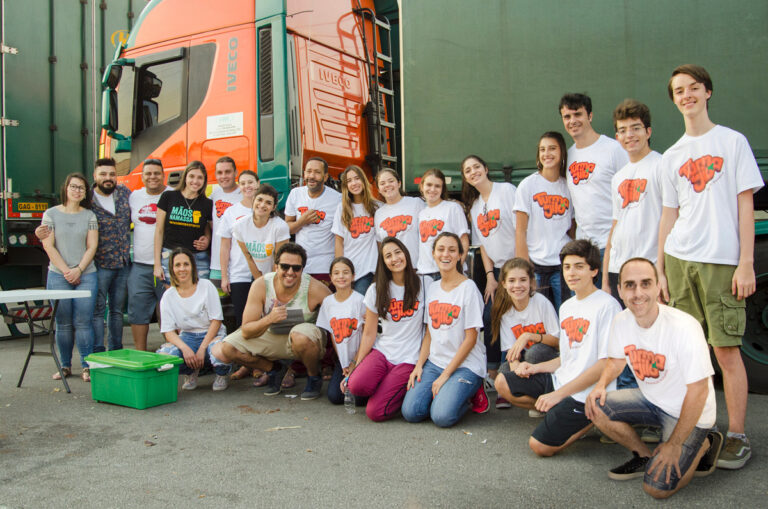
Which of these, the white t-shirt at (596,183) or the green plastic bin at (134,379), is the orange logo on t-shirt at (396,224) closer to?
the white t-shirt at (596,183)

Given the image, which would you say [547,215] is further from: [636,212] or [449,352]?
[449,352]

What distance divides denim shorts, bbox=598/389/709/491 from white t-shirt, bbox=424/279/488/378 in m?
1.02

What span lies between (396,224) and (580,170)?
138 centimetres

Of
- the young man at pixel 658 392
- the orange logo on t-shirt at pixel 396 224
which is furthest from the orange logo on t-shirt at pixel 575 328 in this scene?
the orange logo on t-shirt at pixel 396 224

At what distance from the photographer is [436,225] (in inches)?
170

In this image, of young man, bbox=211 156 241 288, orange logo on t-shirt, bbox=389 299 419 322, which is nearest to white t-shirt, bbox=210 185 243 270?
young man, bbox=211 156 241 288

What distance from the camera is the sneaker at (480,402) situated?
12.5ft

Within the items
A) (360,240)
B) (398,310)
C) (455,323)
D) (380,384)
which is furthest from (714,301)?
(360,240)

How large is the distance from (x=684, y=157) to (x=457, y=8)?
2185mm

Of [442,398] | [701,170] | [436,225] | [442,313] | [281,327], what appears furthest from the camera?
[281,327]

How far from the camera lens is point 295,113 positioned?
17.0ft

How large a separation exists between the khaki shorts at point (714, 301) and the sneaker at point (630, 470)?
26.1 inches

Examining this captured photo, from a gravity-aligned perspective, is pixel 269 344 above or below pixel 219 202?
below

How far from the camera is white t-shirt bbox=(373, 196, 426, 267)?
452cm
